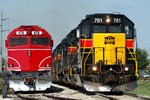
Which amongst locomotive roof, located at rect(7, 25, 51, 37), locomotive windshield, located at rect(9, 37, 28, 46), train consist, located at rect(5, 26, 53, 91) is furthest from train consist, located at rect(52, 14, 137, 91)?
locomotive windshield, located at rect(9, 37, 28, 46)

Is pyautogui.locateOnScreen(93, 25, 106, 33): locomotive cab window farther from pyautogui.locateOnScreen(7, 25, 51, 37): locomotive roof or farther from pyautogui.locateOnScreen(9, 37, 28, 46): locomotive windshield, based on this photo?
pyautogui.locateOnScreen(9, 37, 28, 46): locomotive windshield

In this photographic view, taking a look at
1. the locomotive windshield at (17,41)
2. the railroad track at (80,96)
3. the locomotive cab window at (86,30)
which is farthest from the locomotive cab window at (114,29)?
the locomotive windshield at (17,41)

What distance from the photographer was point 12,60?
57.4 ft

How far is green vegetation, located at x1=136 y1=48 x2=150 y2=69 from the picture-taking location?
223 ft

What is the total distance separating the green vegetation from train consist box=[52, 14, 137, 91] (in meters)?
53.2

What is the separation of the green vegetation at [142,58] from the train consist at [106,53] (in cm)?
5322

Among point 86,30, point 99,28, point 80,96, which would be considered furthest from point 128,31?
point 80,96

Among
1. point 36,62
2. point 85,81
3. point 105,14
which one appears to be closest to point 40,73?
point 36,62

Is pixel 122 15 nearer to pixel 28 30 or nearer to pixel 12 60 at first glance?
pixel 28 30

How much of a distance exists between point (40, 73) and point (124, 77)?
531 centimetres

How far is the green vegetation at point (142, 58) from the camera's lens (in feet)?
223

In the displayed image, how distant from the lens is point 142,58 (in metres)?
69.0

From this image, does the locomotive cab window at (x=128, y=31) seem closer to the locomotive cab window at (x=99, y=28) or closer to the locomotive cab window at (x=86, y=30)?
the locomotive cab window at (x=99, y=28)

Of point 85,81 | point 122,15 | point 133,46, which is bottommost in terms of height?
point 85,81
